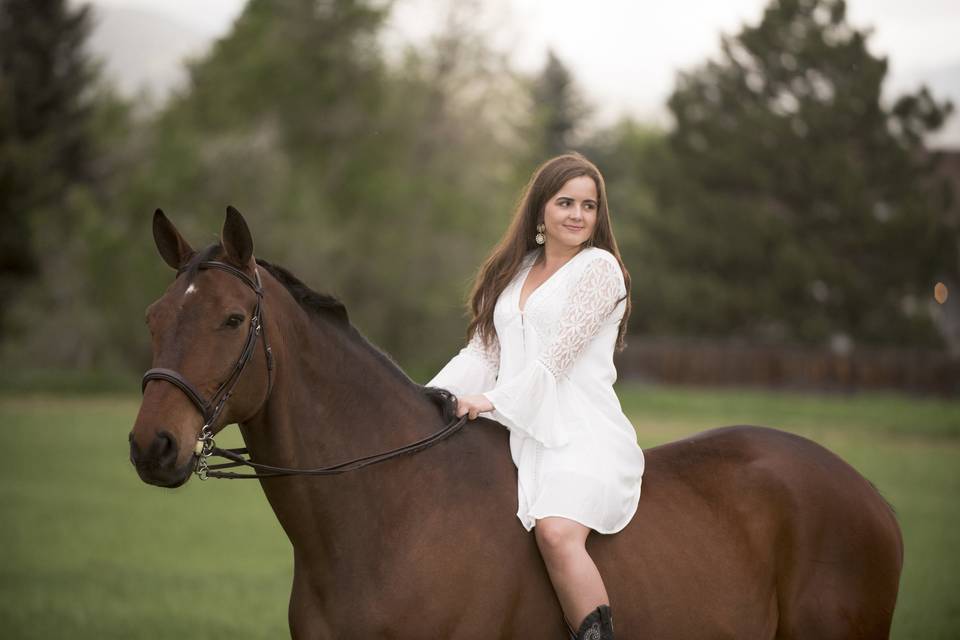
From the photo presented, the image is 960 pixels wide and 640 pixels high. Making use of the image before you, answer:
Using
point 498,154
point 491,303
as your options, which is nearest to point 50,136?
point 498,154

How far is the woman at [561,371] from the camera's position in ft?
12.7

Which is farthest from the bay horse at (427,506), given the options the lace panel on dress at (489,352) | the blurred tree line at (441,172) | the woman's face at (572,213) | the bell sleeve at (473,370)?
the blurred tree line at (441,172)

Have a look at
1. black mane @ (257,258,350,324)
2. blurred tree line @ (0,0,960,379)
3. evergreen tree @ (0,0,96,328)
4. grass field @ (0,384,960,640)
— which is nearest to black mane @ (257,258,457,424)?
black mane @ (257,258,350,324)

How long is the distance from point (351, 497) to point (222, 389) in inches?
28.6

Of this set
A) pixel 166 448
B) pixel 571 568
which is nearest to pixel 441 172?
pixel 571 568

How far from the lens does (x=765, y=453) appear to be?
4.64m

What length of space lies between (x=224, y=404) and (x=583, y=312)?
1514mm

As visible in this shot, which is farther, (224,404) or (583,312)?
(583,312)

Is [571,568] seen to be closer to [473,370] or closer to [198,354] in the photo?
[473,370]

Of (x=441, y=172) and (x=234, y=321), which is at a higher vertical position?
(x=441, y=172)

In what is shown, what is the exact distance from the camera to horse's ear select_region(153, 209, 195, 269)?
3.69 metres

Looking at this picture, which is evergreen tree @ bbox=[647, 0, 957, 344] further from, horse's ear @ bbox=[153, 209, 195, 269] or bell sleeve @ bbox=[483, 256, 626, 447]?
horse's ear @ bbox=[153, 209, 195, 269]

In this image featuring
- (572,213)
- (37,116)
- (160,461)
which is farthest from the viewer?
(37,116)

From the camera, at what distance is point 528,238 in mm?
4535
